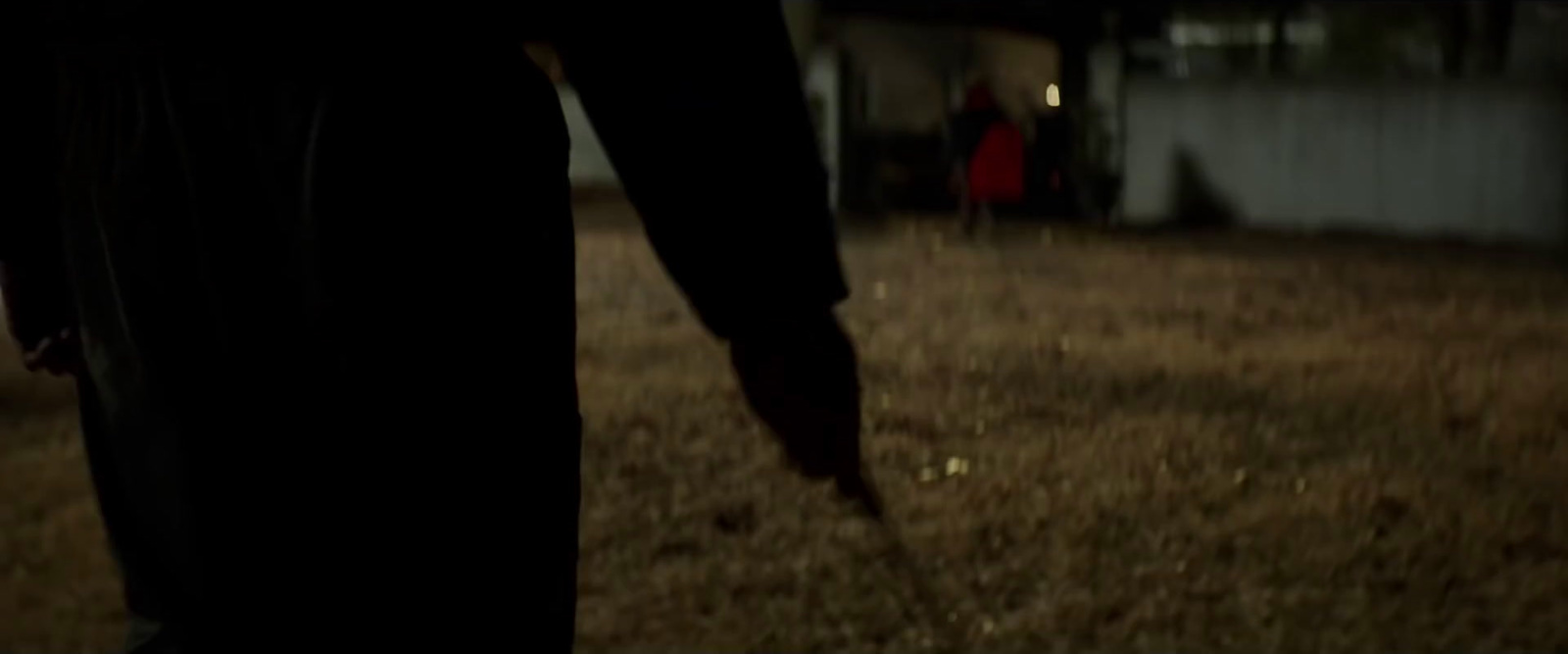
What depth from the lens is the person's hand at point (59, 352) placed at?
1604 millimetres

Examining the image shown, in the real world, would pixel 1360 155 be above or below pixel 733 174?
below

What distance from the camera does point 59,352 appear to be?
5.37 feet

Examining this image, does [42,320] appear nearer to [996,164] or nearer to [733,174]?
[733,174]

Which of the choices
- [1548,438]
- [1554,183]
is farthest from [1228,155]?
[1548,438]

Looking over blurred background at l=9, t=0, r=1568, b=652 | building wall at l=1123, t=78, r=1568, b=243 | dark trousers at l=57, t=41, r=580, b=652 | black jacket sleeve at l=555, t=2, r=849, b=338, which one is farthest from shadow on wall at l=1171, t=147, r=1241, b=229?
dark trousers at l=57, t=41, r=580, b=652

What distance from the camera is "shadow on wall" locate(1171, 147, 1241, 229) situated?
1556 cm

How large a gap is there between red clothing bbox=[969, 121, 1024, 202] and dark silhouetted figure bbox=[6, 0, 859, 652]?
40.4 feet

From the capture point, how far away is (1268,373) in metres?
6.67

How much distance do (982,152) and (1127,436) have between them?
8436 millimetres

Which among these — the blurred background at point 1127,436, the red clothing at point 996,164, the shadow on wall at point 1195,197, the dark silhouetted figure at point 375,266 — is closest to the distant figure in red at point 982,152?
the red clothing at point 996,164

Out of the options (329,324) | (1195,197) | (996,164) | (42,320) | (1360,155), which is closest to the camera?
(329,324)

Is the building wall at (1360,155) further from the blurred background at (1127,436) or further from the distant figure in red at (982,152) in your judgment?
the distant figure in red at (982,152)

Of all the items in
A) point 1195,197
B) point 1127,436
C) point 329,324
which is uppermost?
point 329,324

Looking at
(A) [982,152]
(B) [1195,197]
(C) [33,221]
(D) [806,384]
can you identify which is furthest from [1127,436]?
(B) [1195,197]
